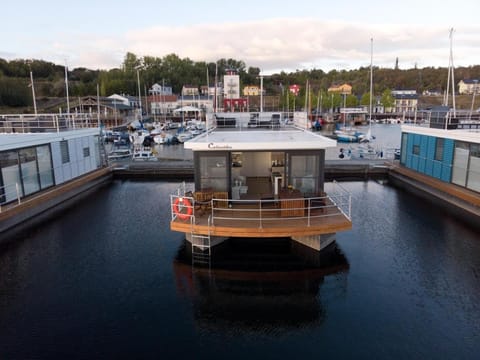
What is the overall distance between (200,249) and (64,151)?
14.1m

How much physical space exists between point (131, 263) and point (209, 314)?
14.5 feet

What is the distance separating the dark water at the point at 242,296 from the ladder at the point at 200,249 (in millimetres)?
430

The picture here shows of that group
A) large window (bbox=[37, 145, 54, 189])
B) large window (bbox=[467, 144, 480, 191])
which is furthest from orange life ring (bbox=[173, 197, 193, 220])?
large window (bbox=[467, 144, 480, 191])

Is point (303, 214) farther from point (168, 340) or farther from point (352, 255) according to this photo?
point (168, 340)

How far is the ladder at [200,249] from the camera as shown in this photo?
13008 mm

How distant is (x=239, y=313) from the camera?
980 centimetres

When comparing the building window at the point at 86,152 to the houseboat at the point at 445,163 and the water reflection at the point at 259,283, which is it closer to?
the water reflection at the point at 259,283

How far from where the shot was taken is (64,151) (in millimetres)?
22672

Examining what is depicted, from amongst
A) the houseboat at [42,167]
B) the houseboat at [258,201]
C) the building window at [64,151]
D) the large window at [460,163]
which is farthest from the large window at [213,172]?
the large window at [460,163]

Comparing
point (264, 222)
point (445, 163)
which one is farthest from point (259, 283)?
point (445, 163)

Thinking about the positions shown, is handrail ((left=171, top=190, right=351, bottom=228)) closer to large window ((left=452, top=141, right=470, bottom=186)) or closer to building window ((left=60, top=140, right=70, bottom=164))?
large window ((left=452, top=141, right=470, bottom=186))

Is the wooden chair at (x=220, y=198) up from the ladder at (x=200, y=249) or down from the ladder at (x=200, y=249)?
up

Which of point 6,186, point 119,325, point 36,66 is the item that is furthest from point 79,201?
point 36,66

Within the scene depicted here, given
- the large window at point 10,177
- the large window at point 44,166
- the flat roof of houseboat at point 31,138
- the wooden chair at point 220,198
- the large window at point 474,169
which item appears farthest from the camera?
the large window at point 44,166
